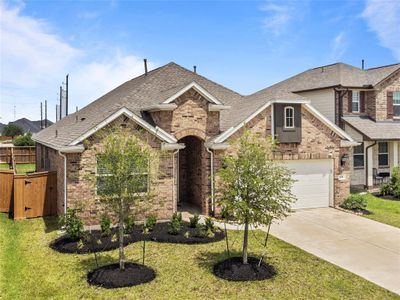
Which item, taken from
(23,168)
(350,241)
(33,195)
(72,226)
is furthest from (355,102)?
(23,168)

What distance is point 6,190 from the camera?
16625 millimetres

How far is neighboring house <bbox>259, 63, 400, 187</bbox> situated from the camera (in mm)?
23031

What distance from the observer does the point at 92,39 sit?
15.4 meters

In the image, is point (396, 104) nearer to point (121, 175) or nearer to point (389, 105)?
point (389, 105)

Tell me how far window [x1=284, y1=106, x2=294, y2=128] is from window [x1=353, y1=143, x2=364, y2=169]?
25.5ft

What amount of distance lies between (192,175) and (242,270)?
9220mm

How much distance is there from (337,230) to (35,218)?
1189cm

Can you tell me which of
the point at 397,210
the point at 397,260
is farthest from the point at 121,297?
the point at 397,210

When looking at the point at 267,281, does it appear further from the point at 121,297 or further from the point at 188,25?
the point at 188,25

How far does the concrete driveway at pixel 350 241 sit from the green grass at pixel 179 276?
0.57 meters

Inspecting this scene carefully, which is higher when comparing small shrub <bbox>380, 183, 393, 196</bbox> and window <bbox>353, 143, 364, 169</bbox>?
window <bbox>353, 143, 364, 169</bbox>

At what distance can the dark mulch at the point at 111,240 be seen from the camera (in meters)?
11.5

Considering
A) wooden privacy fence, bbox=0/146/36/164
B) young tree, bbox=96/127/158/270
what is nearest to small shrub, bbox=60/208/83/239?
young tree, bbox=96/127/158/270

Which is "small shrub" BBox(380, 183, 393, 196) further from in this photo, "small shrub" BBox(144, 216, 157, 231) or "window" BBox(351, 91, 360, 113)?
"small shrub" BBox(144, 216, 157, 231)
